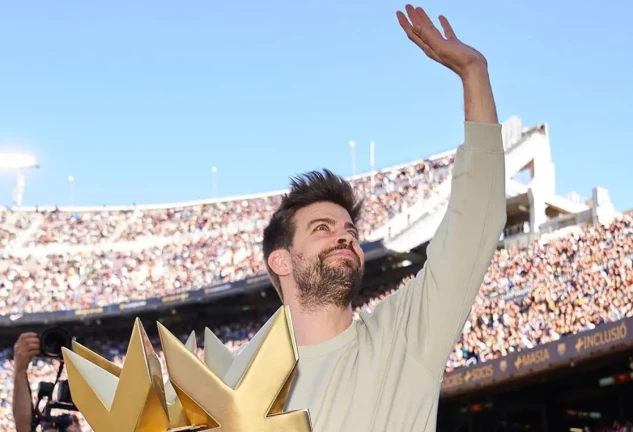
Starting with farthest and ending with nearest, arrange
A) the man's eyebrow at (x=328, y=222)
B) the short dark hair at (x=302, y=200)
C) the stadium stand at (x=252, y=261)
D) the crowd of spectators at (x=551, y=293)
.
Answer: the stadium stand at (x=252, y=261) < the crowd of spectators at (x=551, y=293) < the short dark hair at (x=302, y=200) < the man's eyebrow at (x=328, y=222)

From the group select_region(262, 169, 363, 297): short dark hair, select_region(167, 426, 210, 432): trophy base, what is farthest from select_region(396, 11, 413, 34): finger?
select_region(167, 426, 210, 432): trophy base

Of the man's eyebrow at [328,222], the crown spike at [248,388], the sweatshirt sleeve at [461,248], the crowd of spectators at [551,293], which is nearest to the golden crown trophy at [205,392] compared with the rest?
the crown spike at [248,388]

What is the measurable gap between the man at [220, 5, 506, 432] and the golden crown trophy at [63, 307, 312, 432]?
1.59ft

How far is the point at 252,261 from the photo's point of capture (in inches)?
1240

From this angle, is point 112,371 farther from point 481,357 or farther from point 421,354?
point 481,357

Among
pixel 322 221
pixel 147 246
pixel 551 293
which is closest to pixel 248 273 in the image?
pixel 147 246

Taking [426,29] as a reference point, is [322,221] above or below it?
below

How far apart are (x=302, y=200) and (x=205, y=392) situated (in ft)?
3.55

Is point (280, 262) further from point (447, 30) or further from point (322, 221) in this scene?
point (447, 30)

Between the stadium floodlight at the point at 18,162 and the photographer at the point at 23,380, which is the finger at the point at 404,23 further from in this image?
the stadium floodlight at the point at 18,162

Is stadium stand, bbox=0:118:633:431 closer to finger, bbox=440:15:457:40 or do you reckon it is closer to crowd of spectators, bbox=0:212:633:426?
crowd of spectators, bbox=0:212:633:426

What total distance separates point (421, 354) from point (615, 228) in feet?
56.4

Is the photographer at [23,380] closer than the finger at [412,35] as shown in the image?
No

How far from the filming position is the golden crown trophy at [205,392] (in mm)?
1330
